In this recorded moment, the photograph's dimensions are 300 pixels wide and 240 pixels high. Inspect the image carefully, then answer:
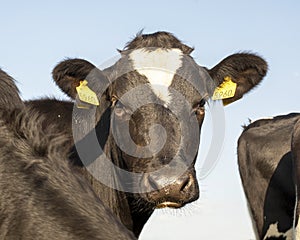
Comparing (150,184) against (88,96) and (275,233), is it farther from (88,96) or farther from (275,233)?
(275,233)

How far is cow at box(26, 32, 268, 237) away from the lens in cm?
636

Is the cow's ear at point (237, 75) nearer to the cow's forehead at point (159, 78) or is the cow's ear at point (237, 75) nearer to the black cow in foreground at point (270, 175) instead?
the cow's forehead at point (159, 78)

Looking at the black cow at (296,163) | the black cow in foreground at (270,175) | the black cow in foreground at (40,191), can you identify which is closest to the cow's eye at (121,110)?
the black cow in foreground at (40,191)

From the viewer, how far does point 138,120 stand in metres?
6.73

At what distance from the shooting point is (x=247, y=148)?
44.6 ft

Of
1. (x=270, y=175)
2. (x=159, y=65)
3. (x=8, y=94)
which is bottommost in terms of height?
(x=270, y=175)

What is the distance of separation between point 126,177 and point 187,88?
105cm

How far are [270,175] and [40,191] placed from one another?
1030cm

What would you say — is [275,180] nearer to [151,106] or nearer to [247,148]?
[247,148]

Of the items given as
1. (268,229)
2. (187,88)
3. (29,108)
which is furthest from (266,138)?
(29,108)

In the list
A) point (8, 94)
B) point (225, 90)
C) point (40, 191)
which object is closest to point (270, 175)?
point (225, 90)

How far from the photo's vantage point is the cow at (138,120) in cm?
636

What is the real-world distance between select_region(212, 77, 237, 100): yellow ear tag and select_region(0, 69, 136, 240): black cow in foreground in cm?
474

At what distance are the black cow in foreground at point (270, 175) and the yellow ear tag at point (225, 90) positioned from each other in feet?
13.5
